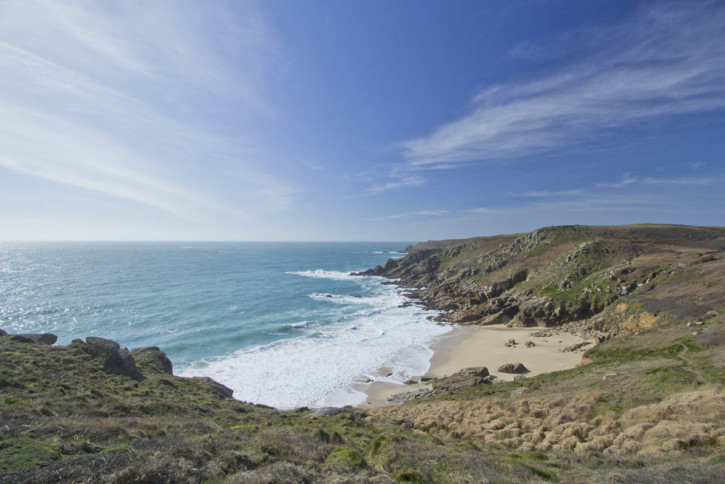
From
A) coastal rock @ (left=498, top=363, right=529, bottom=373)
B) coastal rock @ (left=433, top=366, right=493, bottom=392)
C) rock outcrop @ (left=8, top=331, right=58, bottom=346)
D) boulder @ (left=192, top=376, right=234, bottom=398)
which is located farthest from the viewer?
coastal rock @ (left=498, top=363, right=529, bottom=373)

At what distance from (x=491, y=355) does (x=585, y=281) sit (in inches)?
891

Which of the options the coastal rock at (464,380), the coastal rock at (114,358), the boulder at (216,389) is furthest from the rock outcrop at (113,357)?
the coastal rock at (464,380)

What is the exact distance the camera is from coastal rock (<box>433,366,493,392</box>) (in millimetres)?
24214

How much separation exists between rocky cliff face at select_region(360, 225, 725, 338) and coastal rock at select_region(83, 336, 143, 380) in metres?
42.2

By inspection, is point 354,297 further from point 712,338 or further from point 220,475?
point 220,475

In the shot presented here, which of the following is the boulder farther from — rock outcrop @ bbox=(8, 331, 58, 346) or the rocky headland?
rock outcrop @ bbox=(8, 331, 58, 346)

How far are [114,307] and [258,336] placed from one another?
32633 mm

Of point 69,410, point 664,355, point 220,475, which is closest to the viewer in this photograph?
point 220,475

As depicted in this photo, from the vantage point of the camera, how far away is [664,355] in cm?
1972

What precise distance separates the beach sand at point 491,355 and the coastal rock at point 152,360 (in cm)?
1654

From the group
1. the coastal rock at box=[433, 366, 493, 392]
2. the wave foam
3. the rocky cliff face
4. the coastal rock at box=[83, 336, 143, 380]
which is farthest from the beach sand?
the coastal rock at box=[83, 336, 143, 380]

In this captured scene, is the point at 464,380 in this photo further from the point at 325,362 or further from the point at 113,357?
the point at 113,357

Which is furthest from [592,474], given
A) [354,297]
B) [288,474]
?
[354,297]

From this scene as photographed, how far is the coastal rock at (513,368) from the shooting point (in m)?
Answer: 27.6
